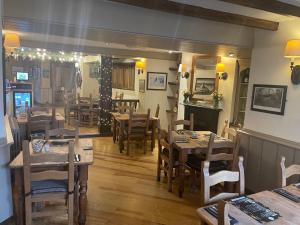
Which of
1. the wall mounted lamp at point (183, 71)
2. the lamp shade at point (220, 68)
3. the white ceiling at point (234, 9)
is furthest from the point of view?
the wall mounted lamp at point (183, 71)

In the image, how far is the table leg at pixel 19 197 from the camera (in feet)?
7.05

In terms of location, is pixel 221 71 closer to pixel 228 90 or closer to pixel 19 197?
pixel 228 90

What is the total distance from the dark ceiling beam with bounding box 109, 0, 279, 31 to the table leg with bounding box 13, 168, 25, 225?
189cm

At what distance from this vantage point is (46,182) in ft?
7.39

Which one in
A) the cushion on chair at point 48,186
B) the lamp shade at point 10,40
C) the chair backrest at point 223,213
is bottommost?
the cushion on chair at point 48,186

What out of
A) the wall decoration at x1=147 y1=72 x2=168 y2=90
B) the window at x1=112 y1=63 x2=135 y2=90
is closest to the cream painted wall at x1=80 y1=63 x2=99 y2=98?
the wall decoration at x1=147 y1=72 x2=168 y2=90

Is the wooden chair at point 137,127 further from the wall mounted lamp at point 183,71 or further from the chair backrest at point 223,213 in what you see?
the chair backrest at point 223,213

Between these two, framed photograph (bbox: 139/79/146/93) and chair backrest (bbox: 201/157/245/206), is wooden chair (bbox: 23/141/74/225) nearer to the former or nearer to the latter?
chair backrest (bbox: 201/157/245/206)

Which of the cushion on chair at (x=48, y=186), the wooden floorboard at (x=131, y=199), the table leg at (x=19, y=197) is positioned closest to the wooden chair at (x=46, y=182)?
the cushion on chair at (x=48, y=186)

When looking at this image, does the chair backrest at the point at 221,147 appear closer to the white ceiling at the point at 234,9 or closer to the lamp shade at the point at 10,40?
the white ceiling at the point at 234,9

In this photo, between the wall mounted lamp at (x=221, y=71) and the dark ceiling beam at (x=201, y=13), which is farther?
the wall mounted lamp at (x=221, y=71)

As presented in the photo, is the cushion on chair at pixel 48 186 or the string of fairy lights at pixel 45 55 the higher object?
the string of fairy lights at pixel 45 55

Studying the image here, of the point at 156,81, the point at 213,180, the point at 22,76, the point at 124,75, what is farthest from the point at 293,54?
the point at 124,75

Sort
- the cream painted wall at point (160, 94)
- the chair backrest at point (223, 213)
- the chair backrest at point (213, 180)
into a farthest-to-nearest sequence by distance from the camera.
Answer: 1. the cream painted wall at point (160, 94)
2. the chair backrest at point (213, 180)
3. the chair backrest at point (223, 213)
